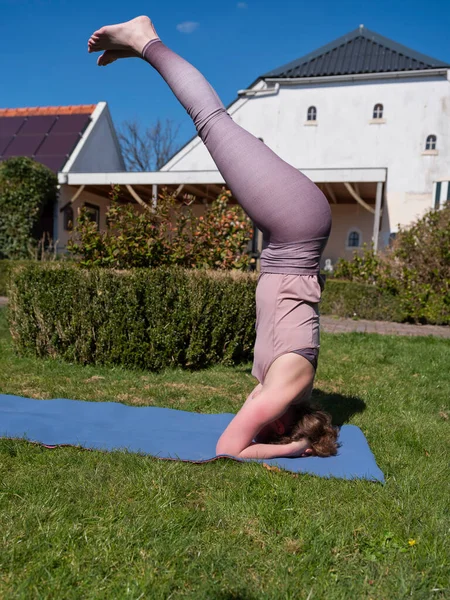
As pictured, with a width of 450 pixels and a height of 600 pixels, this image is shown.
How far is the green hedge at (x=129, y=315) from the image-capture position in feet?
17.9

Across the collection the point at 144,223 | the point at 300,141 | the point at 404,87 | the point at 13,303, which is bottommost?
the point at 13,303

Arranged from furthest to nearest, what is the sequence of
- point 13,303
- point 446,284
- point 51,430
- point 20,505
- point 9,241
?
point 9,241 → point 446,284 → point 13,303 → point 51,430 → point 20,505

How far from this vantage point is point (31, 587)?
6.13 feet

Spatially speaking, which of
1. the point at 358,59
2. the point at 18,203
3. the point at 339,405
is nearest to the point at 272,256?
the point at 339,405

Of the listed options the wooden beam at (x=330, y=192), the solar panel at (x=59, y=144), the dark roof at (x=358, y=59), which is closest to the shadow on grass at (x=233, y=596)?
the wooden beam at (x=330, y=192)

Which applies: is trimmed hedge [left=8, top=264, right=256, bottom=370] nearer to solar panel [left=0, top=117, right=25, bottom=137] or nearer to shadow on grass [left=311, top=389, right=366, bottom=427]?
shadow on grass [left=311, top=389, right=366, bottom=427]

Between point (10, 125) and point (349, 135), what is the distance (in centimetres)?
1307

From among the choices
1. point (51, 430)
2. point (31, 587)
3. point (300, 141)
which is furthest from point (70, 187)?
point (31, 587)

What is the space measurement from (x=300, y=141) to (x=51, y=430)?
17.3 metres

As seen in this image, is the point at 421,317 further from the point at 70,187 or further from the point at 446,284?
the point at 70,187

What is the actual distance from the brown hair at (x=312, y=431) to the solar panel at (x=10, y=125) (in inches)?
778

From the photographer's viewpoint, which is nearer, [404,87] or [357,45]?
[404,87]

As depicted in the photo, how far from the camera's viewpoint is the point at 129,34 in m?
3.20

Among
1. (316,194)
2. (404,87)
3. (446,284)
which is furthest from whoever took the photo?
(404,87)
